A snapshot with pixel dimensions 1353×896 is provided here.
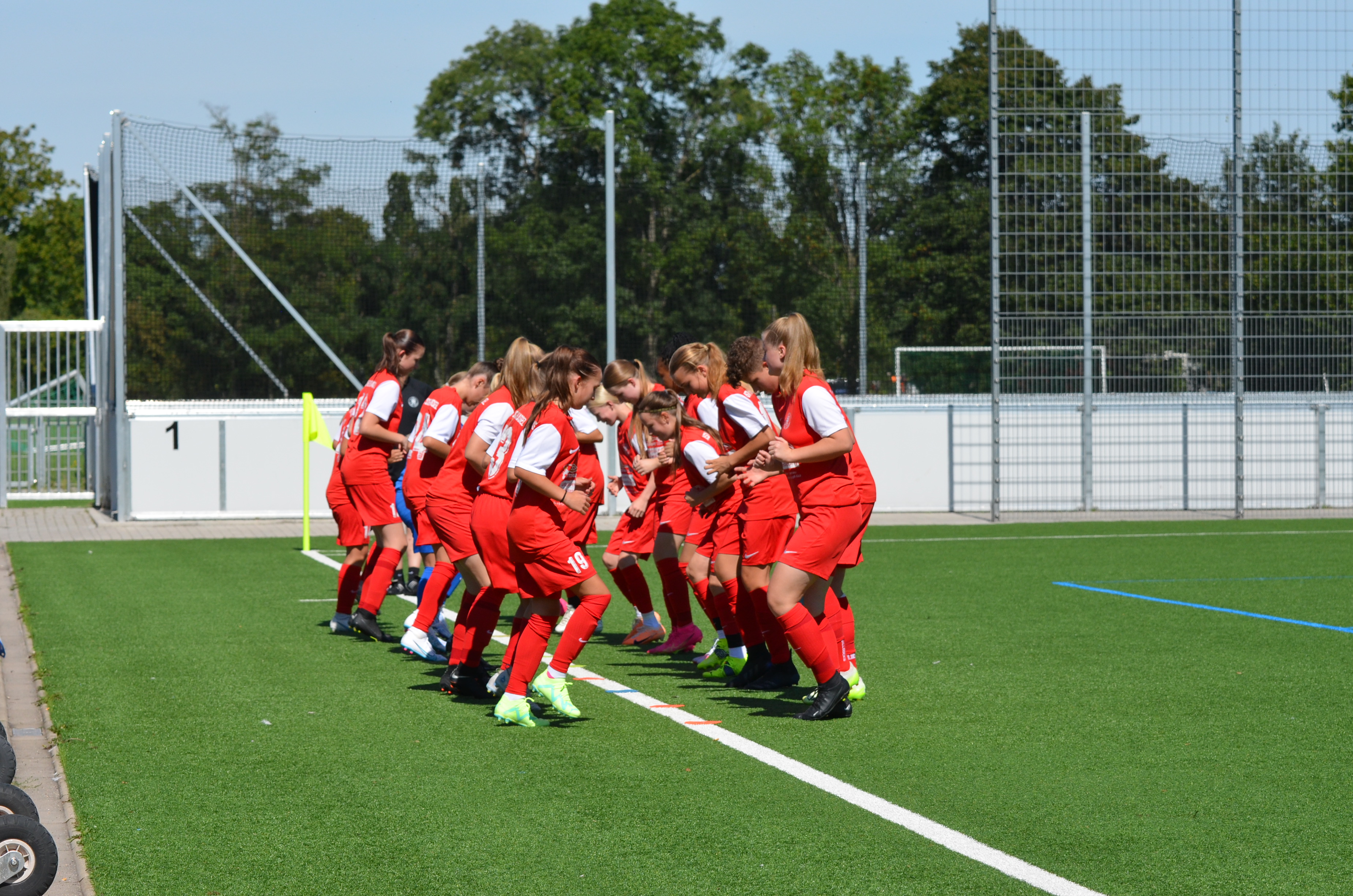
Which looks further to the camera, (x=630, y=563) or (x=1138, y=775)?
(x=630, y=563)

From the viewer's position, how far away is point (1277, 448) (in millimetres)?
20641

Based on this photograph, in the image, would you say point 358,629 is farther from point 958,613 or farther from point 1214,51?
point 1214,51

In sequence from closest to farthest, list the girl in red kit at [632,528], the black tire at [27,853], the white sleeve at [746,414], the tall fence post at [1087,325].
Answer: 1. the black tire at [27,853]
2. the white sleeve at [746,414]
3. the girl in red kit at [632,528]
4. the tall fence post at [1087,325]

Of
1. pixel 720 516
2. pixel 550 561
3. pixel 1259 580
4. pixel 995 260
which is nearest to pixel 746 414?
pixel 720 516

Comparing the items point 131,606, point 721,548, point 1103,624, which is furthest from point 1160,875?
point 131,606

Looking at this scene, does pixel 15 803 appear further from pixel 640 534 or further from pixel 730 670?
pixel 640 534

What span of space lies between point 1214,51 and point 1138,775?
16105mm

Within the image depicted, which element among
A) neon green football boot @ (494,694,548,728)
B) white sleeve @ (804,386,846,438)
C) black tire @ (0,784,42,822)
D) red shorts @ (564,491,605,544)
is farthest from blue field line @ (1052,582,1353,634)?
black tire @ (0,784,42,822)

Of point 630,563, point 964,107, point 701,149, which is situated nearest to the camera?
point 630,563

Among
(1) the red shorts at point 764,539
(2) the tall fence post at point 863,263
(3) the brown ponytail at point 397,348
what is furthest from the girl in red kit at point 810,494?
(2) the tall fence post at point 863,263

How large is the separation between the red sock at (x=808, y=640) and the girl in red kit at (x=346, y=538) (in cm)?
370

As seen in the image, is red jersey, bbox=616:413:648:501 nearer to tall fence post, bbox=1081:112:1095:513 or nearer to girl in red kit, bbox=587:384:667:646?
girl in red kit, bbox=587:384:667:646

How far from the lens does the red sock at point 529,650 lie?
6652 millimetres

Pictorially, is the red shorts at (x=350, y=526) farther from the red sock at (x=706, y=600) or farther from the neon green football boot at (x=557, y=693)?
the neon green football boot at (x=557, y=693)
